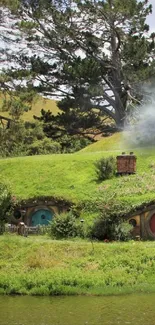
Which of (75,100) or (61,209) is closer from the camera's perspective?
(61,209)

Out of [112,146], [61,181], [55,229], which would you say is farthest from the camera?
[112,146]

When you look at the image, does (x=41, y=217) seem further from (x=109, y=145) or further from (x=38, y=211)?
(x=109, y=145)

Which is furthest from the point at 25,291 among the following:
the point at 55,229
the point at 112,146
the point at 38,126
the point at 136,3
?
the point at 136,3

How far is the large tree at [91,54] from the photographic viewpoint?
63.9 m

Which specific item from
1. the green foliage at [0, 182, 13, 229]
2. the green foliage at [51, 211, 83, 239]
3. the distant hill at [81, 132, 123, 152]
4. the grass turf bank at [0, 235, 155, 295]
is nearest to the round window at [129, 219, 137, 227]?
the green foliage at [51, 211, 83, 239]

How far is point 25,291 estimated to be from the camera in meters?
25.0

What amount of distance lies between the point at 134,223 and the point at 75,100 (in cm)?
3534

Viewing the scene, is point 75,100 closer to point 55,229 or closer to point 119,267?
Result: point 55,229

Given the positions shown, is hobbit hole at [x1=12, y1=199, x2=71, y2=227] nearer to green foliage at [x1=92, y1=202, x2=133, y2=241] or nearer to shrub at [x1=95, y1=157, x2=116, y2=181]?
shrub at [x1=95, y1=157, x2=116, y2=181]

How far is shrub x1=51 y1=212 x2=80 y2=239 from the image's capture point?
32906 millimetres

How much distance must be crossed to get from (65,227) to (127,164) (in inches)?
355

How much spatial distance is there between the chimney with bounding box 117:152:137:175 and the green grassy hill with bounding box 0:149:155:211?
645 millimetres

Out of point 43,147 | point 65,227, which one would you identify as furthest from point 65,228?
point 43,147

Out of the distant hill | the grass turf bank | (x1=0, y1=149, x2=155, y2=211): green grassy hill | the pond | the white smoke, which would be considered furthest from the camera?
the distant hill
